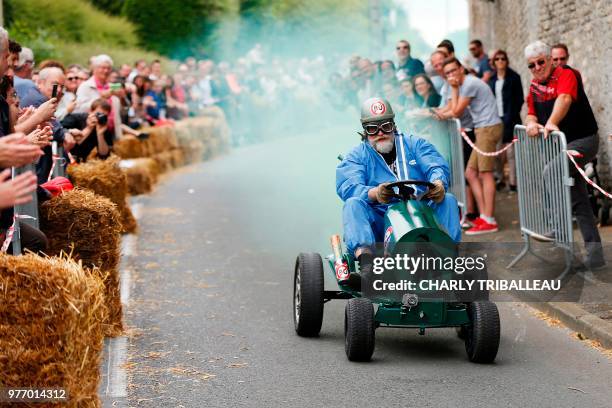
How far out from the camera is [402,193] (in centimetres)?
816

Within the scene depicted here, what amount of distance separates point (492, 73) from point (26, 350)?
1314 cm

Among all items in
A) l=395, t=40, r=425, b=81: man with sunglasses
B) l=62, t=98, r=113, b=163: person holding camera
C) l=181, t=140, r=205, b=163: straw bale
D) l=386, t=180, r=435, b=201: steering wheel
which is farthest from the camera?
l=181, t=140, r=205, b=163: straw bale

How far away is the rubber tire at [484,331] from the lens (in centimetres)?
747

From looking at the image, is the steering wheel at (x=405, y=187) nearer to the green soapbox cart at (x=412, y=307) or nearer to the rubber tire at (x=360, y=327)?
the green soapbox cart at (x=412, y=307)

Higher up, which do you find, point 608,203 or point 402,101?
point 402,101

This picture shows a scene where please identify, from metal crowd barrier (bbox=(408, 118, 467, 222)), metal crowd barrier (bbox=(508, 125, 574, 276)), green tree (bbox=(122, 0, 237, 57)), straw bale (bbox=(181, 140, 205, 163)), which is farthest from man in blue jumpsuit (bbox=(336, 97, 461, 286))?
green tree (bbox=(122, 0, 237, 57))

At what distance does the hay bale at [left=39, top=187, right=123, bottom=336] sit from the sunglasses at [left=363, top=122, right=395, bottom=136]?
2.07m

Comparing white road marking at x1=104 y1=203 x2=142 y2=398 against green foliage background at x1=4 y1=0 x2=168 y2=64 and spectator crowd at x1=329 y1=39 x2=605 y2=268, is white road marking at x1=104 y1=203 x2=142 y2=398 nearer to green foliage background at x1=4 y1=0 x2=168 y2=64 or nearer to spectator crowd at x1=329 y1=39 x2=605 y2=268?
spectator crowd at x1=329 y1=39 x2=605 y2=268

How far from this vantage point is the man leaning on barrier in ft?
35.0

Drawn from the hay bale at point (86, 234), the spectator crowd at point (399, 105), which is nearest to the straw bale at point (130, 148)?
the spectator crowd at point (399, 105)

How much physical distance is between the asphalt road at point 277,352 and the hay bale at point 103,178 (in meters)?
0.69

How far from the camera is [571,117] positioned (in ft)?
36.1

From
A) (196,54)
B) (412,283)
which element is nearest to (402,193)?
(412,283)

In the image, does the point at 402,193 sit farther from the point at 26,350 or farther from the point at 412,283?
the point at 26,350
